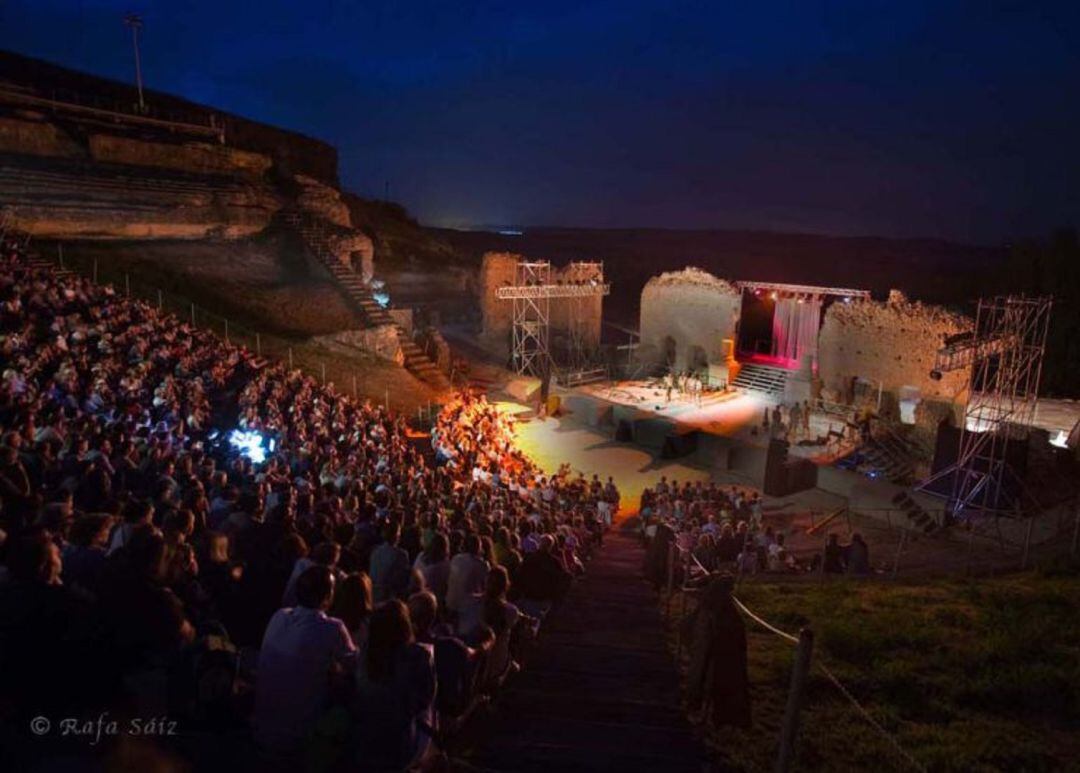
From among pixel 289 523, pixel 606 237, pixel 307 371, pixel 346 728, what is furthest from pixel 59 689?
pixel 606 237

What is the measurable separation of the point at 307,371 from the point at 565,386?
10.8m

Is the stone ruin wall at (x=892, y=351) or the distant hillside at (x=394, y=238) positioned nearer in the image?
the stone ruin wall at (x=892, y=351)

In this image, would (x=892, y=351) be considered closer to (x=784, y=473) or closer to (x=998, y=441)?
(x=784, y=473)

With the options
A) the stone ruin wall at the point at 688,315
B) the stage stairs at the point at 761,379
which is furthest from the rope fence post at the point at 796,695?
the stone ruin wall at the point at 688,315

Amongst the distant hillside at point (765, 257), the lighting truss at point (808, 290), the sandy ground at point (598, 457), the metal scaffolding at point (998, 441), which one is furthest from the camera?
the distant hillside at point (765, 257)

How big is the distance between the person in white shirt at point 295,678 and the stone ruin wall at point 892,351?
68.9 ft

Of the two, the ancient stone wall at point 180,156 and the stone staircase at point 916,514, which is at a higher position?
the ancient stone wall at point 180,156

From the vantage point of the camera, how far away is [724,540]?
11.6 m

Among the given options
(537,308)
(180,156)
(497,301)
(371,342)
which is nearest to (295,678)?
(371,342)

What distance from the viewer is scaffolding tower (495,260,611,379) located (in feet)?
90.7

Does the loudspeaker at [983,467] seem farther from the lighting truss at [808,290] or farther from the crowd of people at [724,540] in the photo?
the lighting truss at [808,290]

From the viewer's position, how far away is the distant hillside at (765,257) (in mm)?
53750

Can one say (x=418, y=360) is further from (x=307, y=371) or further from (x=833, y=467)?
(x=833, y=467)

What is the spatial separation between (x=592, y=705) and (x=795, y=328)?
2491 cm
